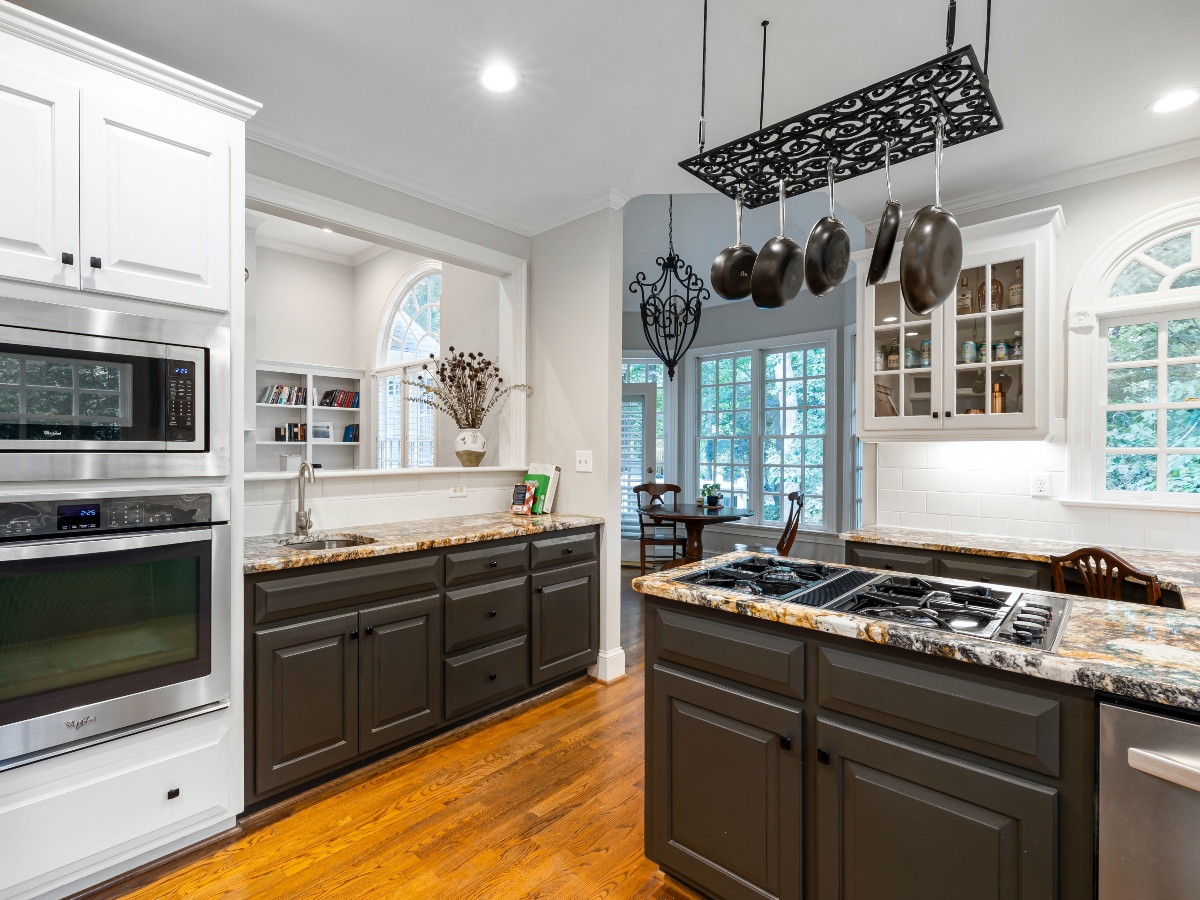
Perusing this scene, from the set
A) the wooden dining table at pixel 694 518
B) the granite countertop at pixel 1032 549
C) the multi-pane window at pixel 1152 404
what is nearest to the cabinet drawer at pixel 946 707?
the granite countertop at pixel 1032 549

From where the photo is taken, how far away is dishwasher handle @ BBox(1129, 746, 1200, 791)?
102 cm

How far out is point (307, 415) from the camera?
20.7 ft

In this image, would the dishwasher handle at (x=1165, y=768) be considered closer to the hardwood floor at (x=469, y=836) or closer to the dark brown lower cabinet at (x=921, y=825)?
the dark brown lower cabinet at (x=921, y=825)

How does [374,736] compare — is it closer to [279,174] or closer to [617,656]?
[617,656]

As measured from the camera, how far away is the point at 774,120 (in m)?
2.65

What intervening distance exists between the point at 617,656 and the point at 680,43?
2954 mm

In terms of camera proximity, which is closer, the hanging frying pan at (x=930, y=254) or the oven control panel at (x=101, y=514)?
the hanging frying pan at (x=930, y=254)

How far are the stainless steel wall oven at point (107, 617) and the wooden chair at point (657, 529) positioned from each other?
4.07 metres

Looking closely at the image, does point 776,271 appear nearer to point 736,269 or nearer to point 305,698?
point 736,269

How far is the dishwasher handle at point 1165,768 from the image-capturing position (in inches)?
40.1

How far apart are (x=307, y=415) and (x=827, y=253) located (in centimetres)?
593

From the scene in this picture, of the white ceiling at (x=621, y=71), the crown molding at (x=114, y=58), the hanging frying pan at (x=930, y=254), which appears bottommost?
the hanging frying pan at (x=930, y=254)

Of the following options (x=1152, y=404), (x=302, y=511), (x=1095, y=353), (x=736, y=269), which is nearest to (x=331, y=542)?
(x=302, y=511)

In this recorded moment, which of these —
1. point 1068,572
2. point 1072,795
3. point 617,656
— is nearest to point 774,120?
point 1068,572
